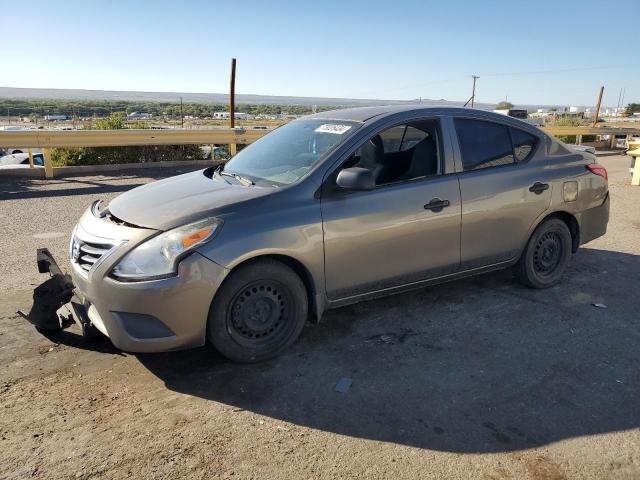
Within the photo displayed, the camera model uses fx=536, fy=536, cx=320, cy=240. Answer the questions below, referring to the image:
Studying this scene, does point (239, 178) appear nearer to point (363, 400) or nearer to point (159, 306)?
point (159, 306)

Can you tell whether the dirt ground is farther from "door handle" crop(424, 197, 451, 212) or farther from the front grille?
"door handle" crop(424, 197, 451, 212)

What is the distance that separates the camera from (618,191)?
37.5 ft

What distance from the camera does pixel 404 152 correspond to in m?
4.51

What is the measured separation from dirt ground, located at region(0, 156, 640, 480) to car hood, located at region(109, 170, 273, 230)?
101cm

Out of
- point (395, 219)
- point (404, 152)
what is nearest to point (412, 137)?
point (404, 152)

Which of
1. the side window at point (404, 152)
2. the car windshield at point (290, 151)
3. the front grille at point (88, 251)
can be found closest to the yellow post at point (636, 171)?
the side window at point (404, 152)

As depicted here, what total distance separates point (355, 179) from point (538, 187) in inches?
82.8

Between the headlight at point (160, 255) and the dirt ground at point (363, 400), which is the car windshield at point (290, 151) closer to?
the headlight at point (160, 255)

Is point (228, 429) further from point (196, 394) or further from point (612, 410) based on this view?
Result: point (612, 410)

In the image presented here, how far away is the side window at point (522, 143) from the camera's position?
493 centimetres

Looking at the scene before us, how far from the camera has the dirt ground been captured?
8.88 feet

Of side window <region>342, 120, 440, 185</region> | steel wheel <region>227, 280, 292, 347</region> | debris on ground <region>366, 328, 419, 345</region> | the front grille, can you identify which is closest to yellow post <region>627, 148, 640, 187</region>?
side window <region>342, 120, 440, 185</region>

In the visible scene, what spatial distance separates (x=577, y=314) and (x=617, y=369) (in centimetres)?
100

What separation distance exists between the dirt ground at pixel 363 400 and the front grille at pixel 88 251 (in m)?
0.68
